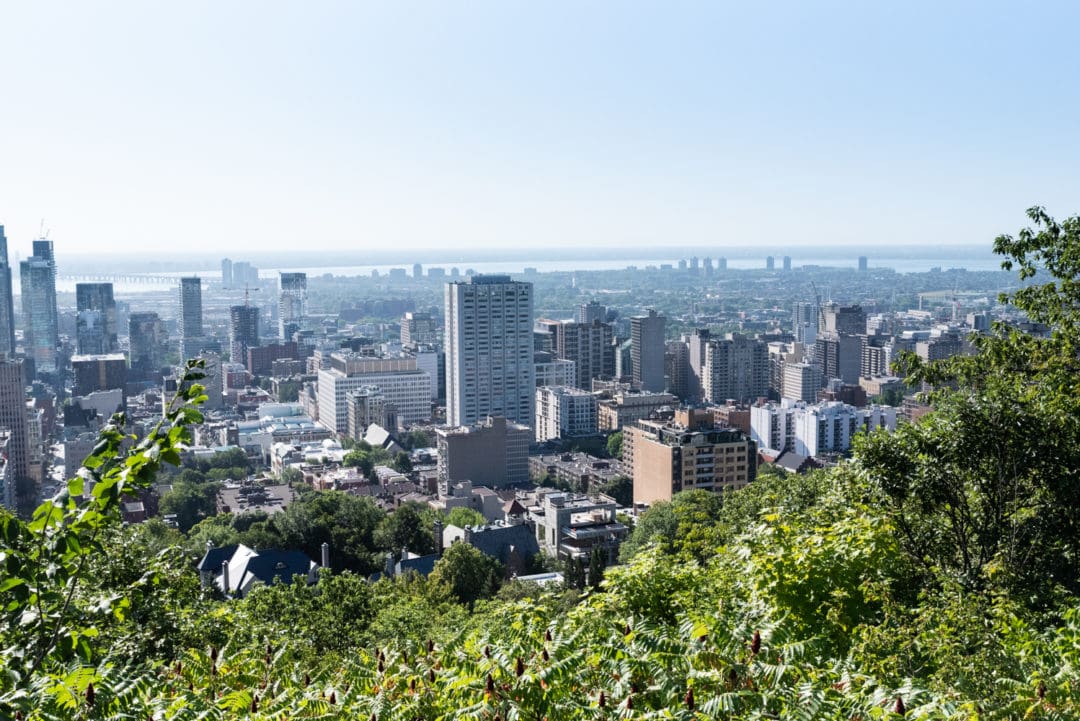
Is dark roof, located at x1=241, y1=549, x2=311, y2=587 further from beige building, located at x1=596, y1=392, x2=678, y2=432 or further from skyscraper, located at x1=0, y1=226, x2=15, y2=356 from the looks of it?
skyscraper, located at x1=0, y1=226, x2=15, y2=356

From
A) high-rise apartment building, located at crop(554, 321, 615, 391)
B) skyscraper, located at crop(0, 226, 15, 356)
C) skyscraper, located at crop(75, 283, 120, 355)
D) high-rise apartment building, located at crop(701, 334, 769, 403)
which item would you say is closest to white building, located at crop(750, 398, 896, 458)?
high-rise apartment building, located at crop(701, 334, 769, 403)

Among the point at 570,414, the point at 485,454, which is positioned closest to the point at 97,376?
the point at 570,414

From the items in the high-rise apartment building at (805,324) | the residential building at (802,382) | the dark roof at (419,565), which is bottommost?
the residential building at (802,382)

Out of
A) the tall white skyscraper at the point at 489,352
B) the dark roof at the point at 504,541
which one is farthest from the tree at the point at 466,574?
the tall white skyscraper at the point at 489,352

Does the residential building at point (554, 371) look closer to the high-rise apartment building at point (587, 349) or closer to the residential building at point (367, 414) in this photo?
the high-rise apartment building at point (587, 349)

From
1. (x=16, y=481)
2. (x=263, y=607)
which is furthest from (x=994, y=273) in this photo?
(x=263, y=607)

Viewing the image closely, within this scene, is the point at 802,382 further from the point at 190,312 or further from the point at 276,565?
the point at 190,312

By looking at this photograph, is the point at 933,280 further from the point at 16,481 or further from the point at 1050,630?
the point at 1050,630
